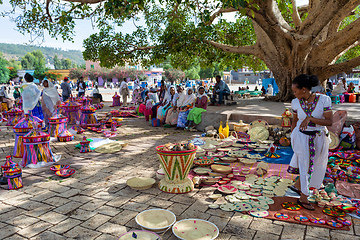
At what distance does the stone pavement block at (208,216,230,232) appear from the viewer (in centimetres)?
289

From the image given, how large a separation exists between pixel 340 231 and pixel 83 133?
729cm

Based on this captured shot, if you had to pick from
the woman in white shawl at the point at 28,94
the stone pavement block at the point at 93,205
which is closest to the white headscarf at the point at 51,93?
the woman in white shawl at the point at 28,94

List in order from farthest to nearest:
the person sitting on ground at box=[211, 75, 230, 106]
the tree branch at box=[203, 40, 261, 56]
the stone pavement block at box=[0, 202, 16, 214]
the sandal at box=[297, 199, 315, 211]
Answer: the tree branch at box=[203, 40, 261, 56] → the person sitting on ground at box=[211, 75, 230, 106] → the stone pavement block at box=[0, 202, 16, 214] → the sandal at box=[297, 199, 315, 211]

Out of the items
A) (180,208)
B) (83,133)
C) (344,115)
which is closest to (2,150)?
(83,133)

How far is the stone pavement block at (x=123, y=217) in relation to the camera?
3015 millimetres

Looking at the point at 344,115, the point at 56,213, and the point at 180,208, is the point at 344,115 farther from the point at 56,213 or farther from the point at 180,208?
the point at 56,213

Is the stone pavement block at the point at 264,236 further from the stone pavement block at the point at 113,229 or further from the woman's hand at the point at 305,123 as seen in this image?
the stone pavement block at the point at 113,229

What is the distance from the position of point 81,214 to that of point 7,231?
2.49ft

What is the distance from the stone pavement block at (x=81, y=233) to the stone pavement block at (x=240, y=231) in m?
1.40

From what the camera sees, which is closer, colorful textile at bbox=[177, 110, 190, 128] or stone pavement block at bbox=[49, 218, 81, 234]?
stone pavement block at bbox=[49, 218, 81, 234]

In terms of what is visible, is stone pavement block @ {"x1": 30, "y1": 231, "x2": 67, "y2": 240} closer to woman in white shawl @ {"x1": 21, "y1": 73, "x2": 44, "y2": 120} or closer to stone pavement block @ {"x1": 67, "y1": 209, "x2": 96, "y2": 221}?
stone pavement block @ {"x1": 67, "y1": 209, "x2": 96, "y2": 221}

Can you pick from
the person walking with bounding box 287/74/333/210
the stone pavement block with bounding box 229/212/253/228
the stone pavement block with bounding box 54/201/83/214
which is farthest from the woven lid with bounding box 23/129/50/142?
the person walking with bounding box 287/74/333/210

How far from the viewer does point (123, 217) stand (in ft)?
10.2

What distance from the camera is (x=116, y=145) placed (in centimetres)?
626
